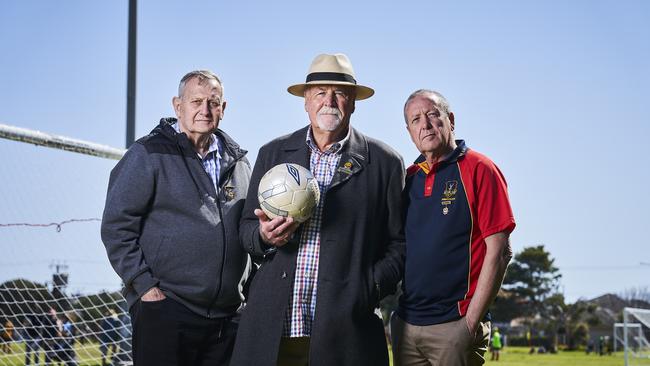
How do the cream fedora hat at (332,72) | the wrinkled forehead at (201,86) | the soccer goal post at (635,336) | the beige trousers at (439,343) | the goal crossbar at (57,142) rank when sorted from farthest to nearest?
1. the soccer goal post at (635,336)
2. the goal crossbar at (57,142)
3. the wrinkled forehead at (201,86)
4. the cream fedora hat at (332,72)
5. the beige trousers at (439,343)

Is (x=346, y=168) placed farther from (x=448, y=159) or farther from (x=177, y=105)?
(x=177, y=105)

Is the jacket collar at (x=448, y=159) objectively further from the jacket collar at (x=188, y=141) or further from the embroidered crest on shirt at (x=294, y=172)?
the jacket collar at (x=188, y=141)

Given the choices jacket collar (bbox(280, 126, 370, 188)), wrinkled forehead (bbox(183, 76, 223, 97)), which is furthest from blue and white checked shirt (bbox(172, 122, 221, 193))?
jacket collar (bbox(280, 126, 370, 188))

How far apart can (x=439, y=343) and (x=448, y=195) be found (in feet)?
2.75

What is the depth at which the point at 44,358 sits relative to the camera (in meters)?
11.1

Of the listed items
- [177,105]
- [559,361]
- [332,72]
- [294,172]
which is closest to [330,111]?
[332,72]

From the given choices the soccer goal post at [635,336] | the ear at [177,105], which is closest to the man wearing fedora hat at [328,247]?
the ear at [177,105]

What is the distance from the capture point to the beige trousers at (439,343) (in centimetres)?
463

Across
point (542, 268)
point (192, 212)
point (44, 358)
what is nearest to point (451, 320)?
point (192, 212)

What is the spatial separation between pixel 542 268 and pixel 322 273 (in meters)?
83.3

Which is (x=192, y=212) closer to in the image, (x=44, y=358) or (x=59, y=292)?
(x=59, y=292)

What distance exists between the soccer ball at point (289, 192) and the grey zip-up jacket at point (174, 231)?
56 cm

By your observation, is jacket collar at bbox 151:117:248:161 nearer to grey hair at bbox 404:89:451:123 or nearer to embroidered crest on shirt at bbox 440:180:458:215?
grey hair at bbox 404:89:451:123

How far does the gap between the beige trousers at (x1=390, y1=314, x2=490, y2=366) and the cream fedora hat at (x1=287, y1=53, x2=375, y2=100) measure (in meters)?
1.45
